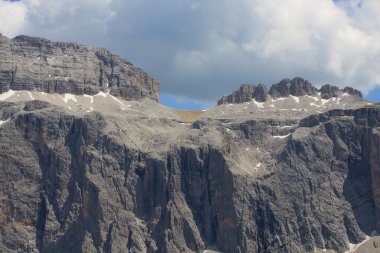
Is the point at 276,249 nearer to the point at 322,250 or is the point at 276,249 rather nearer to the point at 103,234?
the point at 322,250

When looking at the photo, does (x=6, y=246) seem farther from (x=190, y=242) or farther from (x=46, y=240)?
(x=190, y=242)

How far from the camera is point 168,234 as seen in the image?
19888 cm

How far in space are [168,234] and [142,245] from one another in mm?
6926

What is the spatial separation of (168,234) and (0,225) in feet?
136

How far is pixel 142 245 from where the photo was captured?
197m

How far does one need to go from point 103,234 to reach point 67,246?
934cm

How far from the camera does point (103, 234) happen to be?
197 metres

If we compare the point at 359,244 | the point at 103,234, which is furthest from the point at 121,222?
the point at 359,244

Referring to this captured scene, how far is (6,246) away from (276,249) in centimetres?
6546

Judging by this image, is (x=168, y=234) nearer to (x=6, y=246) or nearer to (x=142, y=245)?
(x=142, y=245)

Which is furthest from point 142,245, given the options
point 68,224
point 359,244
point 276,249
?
point 359,244

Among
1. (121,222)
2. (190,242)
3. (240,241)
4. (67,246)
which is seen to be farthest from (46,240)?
(240,241)

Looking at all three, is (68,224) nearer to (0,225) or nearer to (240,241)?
(0,225)

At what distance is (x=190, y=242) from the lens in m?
200
